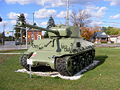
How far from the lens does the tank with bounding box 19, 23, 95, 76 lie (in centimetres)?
1080

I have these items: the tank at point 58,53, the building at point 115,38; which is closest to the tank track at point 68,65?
the tank at point 58,53

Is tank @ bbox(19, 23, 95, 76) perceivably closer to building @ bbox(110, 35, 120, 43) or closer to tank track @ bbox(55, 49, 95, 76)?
tank track @ bbox(55, 49, 95, 76)

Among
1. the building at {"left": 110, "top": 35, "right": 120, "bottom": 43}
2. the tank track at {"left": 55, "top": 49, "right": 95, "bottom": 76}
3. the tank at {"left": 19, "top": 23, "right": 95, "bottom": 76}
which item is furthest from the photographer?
the building at {"left": 110, "top": 35, "right": 120, "bottom": 43}

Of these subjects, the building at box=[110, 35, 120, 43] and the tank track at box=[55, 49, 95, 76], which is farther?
the building at box=[110, 35, 120, 43]

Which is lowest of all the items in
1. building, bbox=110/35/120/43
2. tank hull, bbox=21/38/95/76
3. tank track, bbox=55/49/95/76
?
building, bbox=110/35/120/43

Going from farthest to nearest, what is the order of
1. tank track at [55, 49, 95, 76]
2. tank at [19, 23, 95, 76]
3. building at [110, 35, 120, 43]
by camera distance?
building at [110, 35, 120, 43], tank at [19, 23, 95, 76], tank track at [55, 49, 95, 76]

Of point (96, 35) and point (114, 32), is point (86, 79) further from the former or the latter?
point (114, 32)

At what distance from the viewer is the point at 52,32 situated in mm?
12508

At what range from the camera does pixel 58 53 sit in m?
11.0

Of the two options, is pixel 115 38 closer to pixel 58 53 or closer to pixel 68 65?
pixel 58 53

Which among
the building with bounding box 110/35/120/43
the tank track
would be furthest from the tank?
the building with bounding box 110/35/120/43

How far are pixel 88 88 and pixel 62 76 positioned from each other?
8.59ft

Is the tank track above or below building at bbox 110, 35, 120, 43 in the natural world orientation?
above

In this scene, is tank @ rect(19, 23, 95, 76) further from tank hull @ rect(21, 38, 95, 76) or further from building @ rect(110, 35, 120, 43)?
building @ rect(110, 35, 120, 43)
